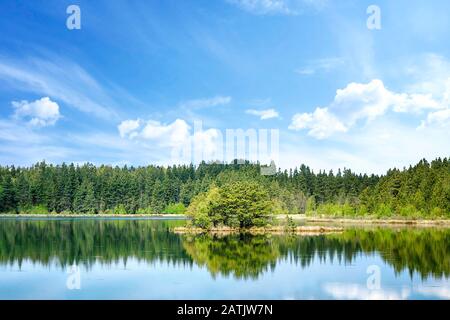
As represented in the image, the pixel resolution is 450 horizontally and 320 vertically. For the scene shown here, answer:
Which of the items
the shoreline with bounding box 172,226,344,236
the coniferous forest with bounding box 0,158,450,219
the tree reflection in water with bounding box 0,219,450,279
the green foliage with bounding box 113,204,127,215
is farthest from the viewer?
the green foliage with bounding box 113,204,127,215

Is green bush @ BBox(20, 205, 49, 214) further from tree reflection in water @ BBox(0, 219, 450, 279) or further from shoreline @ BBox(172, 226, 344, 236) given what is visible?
tree reflection in water @ BBox(0, 219, 450, 279)

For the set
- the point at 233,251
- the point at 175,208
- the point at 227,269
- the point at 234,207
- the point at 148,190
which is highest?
the point at 148,190

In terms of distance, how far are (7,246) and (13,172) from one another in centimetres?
11101

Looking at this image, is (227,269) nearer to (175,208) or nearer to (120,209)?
(175,208)

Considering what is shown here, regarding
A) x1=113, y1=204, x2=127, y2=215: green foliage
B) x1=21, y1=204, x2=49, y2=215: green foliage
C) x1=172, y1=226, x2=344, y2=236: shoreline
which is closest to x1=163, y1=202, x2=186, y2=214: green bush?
x1=113, y1=204, x2=127, y2=215: green foliage

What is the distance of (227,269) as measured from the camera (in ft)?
94.7

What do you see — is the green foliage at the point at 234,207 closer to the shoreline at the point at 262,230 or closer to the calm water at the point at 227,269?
the shoreline at the point at 262,230

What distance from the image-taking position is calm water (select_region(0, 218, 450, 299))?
73.0 ft

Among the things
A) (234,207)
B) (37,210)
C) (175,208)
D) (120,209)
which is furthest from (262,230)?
(37,210)

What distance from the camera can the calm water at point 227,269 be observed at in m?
22.2

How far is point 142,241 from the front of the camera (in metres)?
45.9

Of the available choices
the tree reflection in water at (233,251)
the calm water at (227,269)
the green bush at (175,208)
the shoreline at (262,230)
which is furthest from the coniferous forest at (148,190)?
the calm water at (227,269)

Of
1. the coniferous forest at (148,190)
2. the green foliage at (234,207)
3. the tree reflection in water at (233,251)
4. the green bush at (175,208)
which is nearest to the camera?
the tree reflection in water at (233,251)
